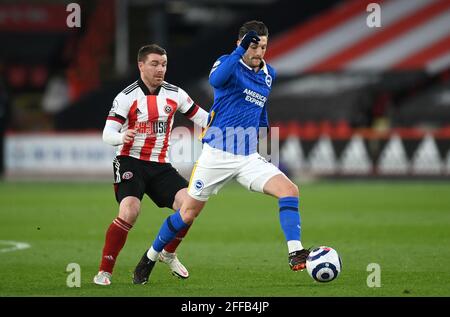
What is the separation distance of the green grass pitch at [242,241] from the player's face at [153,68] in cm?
178

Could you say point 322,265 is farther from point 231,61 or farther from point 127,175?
point 127,175

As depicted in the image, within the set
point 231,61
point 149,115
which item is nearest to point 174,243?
point 149,115

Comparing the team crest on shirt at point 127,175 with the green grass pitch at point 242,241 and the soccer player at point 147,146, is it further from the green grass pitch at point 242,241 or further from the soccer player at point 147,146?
the green grass pitch at point 242,241

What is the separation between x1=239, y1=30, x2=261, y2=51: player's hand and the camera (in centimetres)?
824

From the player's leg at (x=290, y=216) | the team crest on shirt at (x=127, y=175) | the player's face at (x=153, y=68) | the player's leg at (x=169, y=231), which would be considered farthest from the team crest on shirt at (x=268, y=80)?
the team crest on shirt at (x=127, y=175)

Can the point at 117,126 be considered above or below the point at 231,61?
below

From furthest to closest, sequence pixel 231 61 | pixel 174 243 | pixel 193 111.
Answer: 1. pixel 193 111
2. pixel 174 243
3. pixel 231 61

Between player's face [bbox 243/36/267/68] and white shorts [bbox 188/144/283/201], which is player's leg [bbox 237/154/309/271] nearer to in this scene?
white shorts [bbox 188/144/283/201]

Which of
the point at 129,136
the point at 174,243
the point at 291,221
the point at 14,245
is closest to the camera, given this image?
the point at 291,221

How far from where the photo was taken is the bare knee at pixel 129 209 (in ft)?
28.7

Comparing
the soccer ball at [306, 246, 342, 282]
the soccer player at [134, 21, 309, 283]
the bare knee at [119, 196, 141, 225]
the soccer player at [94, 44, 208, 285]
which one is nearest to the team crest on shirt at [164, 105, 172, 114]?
the soccer player at [94, 44, 208, 285]

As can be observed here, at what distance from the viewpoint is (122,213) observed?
8.75 m

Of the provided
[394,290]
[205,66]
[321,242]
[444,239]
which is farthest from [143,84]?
[205,66]

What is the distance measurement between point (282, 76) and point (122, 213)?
20378mm
